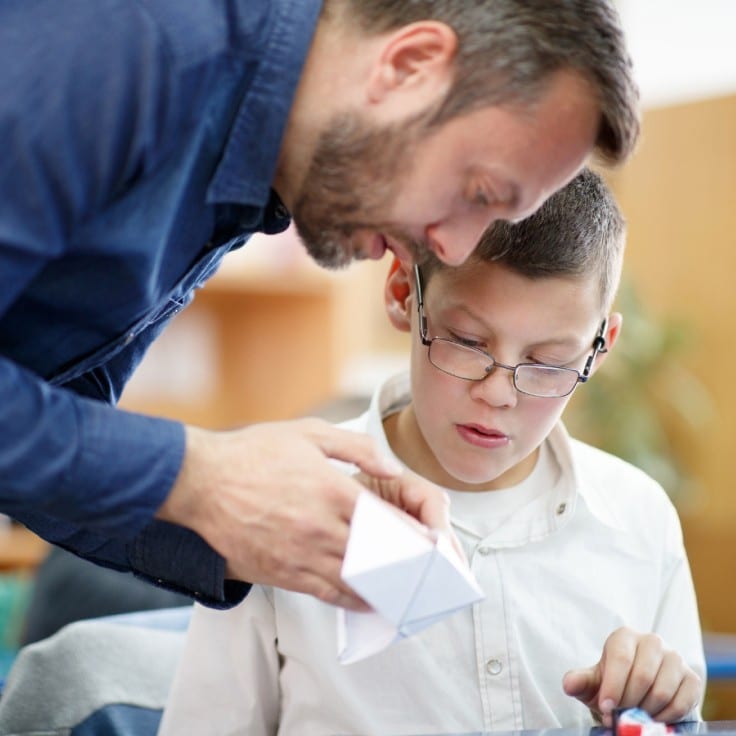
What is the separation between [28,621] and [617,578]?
4.41ft

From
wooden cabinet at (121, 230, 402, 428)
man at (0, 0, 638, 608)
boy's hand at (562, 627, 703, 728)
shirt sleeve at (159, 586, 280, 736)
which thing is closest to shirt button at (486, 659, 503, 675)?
Answer: boy's hand at (562, 627, 703, 728)

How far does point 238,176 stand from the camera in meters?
0.97

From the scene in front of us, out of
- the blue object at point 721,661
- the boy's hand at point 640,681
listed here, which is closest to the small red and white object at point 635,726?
the boy's hand at point 640,681

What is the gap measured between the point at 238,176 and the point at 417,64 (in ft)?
0.60

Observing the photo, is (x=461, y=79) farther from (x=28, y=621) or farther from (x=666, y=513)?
(x=28, y=621)

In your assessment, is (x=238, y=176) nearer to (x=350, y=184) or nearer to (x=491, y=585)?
(x=350, y=184)

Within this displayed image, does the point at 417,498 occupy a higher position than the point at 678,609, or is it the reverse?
the point at 417,498

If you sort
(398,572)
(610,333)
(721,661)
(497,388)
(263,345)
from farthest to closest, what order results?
(263,345), (721,661), (610,333), (497,388), (398,572)

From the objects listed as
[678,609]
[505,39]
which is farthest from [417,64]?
[678,609]

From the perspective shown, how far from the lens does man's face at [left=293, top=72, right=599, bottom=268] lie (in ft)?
3.14

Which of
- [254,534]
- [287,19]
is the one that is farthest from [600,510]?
[287,19]

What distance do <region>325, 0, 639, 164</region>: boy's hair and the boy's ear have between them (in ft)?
1.33

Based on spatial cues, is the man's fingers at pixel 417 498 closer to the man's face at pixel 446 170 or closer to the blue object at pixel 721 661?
the man's face at pixel 446 170

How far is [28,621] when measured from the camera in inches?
87.4
